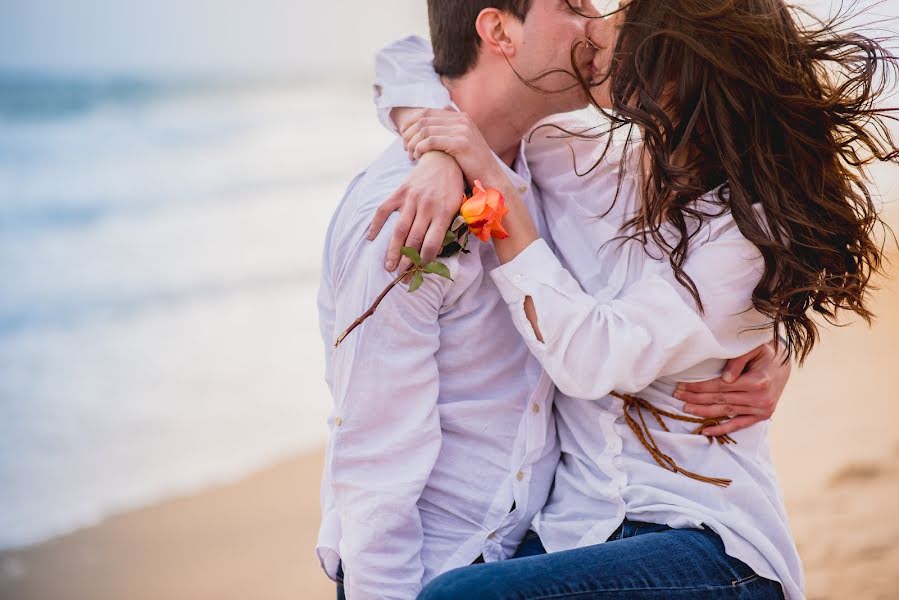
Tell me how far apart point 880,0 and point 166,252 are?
8191mm

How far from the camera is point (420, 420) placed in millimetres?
2121

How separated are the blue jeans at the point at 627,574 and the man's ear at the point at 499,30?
1.26 m

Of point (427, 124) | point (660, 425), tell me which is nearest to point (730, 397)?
point (660, 425)

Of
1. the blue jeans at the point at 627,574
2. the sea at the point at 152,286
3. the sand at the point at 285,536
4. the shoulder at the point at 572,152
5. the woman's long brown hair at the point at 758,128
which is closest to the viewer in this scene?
the blue jeans at the point at 627,574

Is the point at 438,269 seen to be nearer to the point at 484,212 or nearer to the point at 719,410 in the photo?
the point at 484,212

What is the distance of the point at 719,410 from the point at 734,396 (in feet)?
0.18

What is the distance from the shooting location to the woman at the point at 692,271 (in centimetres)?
204

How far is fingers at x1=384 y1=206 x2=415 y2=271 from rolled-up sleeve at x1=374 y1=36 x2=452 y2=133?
540 millimetres

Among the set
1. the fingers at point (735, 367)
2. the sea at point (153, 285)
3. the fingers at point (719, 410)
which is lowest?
the sea at point (153, 285)

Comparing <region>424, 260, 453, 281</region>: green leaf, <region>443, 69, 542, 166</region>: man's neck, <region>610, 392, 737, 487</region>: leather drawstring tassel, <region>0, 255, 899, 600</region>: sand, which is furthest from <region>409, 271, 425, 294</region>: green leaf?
<region>0, 255, 899, 600</region>: sand

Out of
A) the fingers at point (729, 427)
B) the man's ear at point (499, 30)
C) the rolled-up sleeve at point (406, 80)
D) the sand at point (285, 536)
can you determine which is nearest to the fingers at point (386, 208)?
the rolled-up sleeve at point (406, 80)

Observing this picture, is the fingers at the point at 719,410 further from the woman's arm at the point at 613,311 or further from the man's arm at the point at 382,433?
the man's arm at the point at 382,433

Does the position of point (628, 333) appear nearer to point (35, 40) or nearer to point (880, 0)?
point (880, 0)

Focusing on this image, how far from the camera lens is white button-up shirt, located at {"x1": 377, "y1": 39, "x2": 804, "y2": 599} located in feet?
6.70
